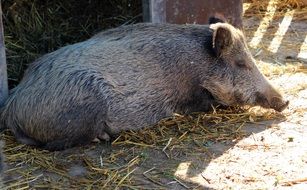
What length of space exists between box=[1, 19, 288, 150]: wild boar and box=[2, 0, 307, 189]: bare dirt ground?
12cm

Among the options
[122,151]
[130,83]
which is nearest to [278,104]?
[130,83]

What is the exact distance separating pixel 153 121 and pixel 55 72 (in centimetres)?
87

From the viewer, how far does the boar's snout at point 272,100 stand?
550 centimetres

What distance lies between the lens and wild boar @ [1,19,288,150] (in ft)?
15.8

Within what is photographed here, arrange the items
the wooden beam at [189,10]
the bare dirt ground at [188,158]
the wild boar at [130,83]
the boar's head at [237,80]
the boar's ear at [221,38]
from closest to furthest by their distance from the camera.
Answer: the bare dirt ground at [188,158] → the wild boar at [130,83] → the boar's ear at [221,38] → the boar's head at [237,80] → the wooden beam at [189,10]

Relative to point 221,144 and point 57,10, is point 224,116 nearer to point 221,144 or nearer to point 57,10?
point 221,144

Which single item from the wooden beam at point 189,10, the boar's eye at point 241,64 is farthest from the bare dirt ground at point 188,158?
the wooden beam at point 189,10

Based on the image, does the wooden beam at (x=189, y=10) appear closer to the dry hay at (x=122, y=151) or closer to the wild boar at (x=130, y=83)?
the wild boar at (x=130, y=83)

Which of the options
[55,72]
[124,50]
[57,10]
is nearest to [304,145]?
[124,50]

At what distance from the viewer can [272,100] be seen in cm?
550

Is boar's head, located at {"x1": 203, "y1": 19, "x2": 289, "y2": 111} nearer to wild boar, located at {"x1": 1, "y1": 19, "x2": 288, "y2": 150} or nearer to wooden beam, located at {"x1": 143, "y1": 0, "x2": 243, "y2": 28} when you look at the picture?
A: wild boar, located at {"x1": 1, "y1": 19, "x2": 288, "y2": 150}

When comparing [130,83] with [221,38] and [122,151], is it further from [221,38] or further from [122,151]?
[221,38]

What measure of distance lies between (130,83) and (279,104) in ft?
4.26

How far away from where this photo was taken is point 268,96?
18.1 feet
